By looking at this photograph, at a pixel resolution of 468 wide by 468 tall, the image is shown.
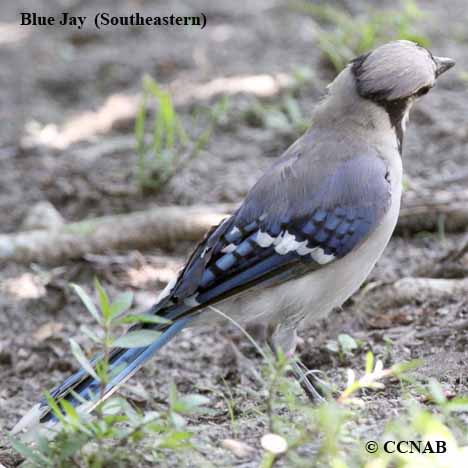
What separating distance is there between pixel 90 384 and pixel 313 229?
0.94m

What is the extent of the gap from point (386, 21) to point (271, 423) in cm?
419

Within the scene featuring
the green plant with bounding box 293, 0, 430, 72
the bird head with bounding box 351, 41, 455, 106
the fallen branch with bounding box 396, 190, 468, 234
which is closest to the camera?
the bird head with bounding box 351, 41, 455, 106

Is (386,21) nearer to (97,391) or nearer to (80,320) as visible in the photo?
(80,320)

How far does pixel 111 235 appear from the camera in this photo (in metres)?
4.96

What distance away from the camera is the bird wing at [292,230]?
3477 mm

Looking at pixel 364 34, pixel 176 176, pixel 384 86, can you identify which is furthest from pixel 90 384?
pixel 364 34

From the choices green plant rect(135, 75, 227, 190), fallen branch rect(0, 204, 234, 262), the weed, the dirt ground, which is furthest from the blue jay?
green plant rect(135, 75, 227, 190)

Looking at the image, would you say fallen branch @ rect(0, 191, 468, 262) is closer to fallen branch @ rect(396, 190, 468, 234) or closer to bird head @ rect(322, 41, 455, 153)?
fallen branch @ rect(396, 190, 468, 234)

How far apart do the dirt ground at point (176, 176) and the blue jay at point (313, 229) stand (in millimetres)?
318

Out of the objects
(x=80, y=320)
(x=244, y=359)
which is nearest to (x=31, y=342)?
(x=80, y=320)

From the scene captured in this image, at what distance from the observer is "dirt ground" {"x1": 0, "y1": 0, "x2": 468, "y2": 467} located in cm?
392

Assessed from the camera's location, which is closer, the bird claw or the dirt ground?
the bird claw

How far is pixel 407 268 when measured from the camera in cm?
455

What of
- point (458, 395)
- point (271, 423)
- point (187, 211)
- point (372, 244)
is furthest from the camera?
point (187, 211)
